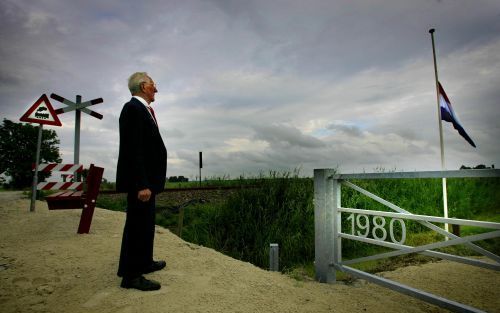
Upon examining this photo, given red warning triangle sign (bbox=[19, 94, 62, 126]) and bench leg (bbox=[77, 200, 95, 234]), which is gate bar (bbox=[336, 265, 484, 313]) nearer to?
bench leg (bbox=[77, 200, 95, 234])

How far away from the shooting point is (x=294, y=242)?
20.8 feet

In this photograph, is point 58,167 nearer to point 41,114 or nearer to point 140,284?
point 41,114

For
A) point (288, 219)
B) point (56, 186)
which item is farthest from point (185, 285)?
point (56, 186)

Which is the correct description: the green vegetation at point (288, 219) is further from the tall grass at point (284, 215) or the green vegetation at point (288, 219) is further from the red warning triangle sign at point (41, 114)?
the red warning triangle sign at point (41, 114)

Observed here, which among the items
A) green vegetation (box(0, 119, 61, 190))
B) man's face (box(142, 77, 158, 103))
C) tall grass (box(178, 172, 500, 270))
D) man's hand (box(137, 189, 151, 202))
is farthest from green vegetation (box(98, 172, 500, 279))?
green vegetation (box(0, 119, 61, 190))

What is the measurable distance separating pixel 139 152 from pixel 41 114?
6463 mm

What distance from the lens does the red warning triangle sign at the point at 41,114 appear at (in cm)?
781

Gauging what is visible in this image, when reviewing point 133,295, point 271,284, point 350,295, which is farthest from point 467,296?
point 133,295

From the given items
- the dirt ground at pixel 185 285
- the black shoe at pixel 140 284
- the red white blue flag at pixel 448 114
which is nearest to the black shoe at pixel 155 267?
the dirt ground at pixel 185 285

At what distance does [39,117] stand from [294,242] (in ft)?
22.7

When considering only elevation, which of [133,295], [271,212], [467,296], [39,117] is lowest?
[467,296]

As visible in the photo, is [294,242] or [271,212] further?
[271,212]

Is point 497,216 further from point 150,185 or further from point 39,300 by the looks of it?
point 39,300

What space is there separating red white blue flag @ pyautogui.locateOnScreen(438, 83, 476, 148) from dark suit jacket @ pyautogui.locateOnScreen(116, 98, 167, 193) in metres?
7.36
